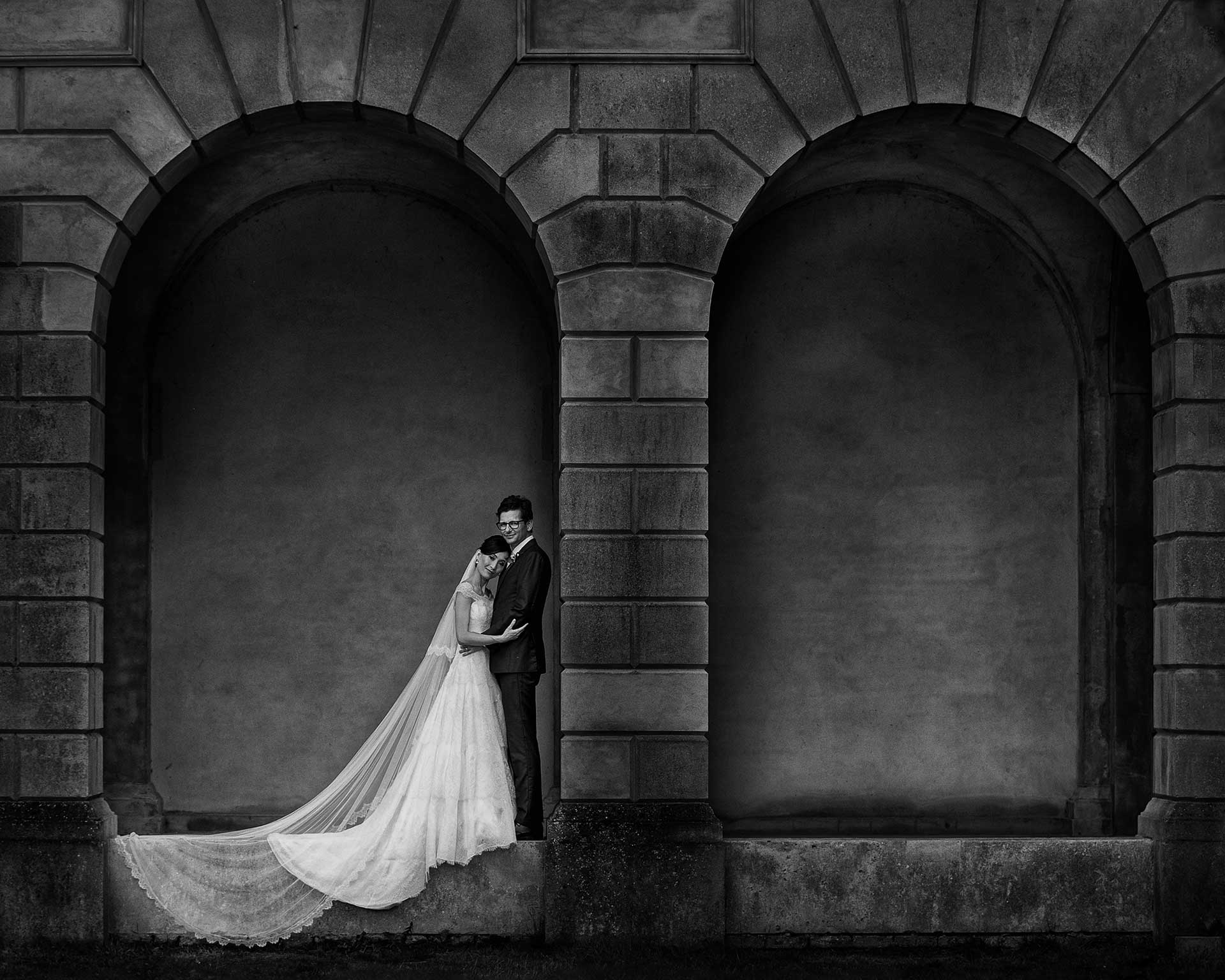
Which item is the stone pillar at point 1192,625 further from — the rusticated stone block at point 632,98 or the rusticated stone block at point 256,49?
the rusticated stone block at point 256,49

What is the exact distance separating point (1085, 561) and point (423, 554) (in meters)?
5.08

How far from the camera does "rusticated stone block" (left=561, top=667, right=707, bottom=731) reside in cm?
933

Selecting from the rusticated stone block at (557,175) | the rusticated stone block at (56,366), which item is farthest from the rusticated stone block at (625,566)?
the rusticated stone block at (56,366)

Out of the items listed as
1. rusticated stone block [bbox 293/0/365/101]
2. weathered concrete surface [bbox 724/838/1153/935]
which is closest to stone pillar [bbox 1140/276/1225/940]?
weathered concrete surface [bbox 724/838/1153/935]

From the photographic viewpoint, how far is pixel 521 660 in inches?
383

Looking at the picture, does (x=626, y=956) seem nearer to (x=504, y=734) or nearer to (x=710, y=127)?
(x=504, y=734)

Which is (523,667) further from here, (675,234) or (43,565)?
(43,565)

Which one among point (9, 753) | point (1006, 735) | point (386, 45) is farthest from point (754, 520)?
point (9, 753)

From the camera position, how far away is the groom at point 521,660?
965 centimetres

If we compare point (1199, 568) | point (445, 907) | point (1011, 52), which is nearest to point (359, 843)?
point (445, 907)

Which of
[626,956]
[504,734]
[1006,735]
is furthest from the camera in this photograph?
[1006,735]

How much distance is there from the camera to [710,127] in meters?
9.52

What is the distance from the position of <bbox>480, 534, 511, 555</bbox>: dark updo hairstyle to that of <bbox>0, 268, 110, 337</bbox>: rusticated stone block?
2.97 m

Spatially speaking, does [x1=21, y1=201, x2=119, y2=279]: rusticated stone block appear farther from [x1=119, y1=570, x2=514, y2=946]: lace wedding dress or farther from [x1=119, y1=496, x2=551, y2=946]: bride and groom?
[x1=119, y1=570, x2=514, y2=946]: lace wedding dress
